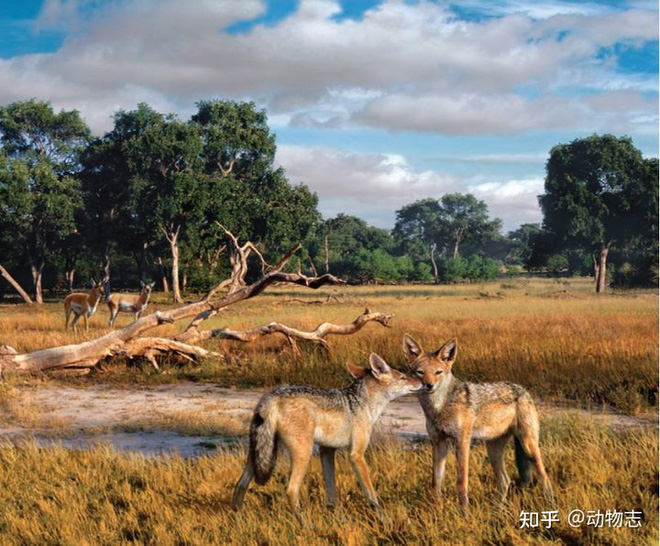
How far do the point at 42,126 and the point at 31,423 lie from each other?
172ft

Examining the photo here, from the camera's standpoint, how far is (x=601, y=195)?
211ft

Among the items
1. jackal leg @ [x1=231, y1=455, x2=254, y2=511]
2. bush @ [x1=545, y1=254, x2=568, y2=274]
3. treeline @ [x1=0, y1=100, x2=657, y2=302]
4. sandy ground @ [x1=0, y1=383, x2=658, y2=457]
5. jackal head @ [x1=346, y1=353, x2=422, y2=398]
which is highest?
treeline @ [x1=0, y1=100, x2=657, y2=302]

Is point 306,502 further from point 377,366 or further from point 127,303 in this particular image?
point 127,303

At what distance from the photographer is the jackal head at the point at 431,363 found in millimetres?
5867

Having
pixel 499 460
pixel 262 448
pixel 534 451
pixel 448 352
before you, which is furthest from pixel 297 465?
pixel 534 451

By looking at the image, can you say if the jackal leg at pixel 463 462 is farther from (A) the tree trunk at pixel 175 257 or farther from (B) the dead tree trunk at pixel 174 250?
(B) the dead tree trunk at pixel 174 250

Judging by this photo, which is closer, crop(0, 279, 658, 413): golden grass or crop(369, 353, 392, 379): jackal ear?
crop(369, 353, 392, 379): jackal ear

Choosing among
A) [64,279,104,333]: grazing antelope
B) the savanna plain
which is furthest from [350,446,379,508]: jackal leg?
[64,279,104,333]: grazing antelope

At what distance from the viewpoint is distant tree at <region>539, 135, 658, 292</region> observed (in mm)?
62219

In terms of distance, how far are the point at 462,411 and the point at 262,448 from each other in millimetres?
1644

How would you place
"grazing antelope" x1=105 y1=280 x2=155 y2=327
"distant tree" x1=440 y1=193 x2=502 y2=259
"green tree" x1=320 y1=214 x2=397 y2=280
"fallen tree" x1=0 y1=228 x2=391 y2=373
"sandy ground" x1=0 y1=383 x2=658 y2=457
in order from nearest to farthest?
"sandy ground" x1=0 y1=383 x2=658 y2=457, "fallen tree" x1=0 y1=228 x2=391 y2=373, "grazing antelope" x1=105 y1=280 x2=155 y2=327, "green tree" x1=320 y1=214 x2=397 y2=280, "distant tree" x1=440 y1=193 x2=502 y2=259

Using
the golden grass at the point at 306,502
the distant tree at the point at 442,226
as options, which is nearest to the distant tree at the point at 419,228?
the distant tree at the point at 442,226

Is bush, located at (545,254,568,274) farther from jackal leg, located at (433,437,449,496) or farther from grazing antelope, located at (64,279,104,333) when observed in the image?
jackal leg, located at (433,437,449,496)

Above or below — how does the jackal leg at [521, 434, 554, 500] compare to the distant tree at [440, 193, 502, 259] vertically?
below
